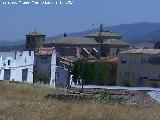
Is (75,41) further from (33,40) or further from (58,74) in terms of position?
(58,74)

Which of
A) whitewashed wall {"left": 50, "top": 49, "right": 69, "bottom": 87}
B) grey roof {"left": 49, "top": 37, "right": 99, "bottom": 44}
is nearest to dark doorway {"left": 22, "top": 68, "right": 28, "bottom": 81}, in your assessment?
whitewashed wall {"left": 50, "top": 49, "right": 69, "bottom": 87}

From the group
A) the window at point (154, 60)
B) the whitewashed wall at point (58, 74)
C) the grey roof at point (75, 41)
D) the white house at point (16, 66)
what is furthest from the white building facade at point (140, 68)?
the grey roof at point (75, 41)

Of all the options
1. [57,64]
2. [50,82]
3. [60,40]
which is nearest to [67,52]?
[60,40]

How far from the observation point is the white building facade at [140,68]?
223 ft

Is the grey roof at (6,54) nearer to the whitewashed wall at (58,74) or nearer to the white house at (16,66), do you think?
the white house at (16,66)

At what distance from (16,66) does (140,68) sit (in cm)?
1964

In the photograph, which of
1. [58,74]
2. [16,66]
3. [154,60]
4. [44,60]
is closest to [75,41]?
[44,60]

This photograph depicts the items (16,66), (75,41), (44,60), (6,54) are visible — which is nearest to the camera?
(16,66)

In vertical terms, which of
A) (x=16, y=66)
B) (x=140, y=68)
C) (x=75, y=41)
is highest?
(x=75, y=41)

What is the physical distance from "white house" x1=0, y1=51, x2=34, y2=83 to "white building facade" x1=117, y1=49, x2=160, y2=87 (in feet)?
43.1

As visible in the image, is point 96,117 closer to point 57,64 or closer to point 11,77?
point 11,77

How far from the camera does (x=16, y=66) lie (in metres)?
59.3

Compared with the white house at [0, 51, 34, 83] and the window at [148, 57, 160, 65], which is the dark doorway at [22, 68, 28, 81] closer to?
the white house at [0, 51, 34, 83]

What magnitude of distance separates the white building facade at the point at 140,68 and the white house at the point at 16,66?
43.1ft
